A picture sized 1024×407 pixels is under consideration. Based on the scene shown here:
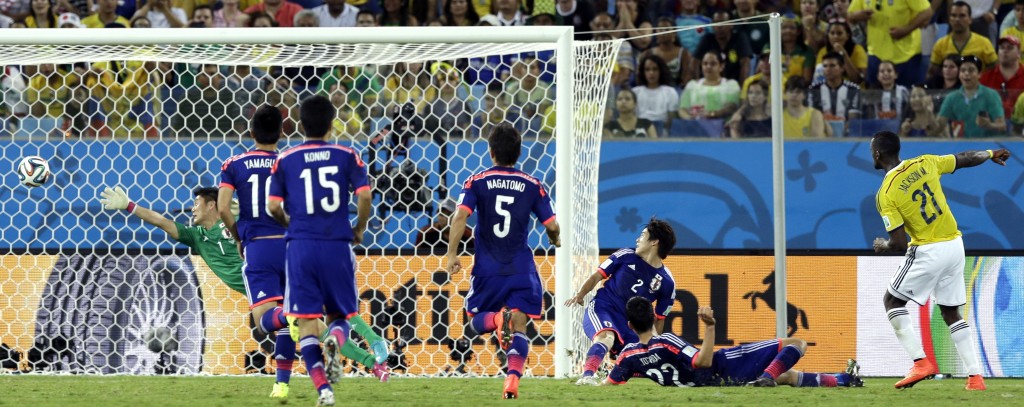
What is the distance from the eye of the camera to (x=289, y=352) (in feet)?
23.4

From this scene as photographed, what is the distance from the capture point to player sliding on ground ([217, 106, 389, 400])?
285 inches

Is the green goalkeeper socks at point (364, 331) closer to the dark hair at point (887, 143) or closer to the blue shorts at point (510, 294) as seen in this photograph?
the blue shorts at point (510, 294)

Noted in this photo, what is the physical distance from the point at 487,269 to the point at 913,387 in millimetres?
2991

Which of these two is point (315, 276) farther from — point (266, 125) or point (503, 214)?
point (503, 214)

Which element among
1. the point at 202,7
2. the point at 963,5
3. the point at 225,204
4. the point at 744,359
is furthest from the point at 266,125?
the point at 963,5

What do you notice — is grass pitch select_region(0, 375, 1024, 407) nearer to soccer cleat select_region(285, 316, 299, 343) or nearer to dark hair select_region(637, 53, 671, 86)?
soccer cleat select_region(285, 316, 299, 343)

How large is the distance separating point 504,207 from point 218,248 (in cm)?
236

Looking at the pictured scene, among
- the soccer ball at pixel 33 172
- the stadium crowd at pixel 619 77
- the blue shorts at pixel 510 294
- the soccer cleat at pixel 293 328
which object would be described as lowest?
the soccer cleat at pixel 293 328

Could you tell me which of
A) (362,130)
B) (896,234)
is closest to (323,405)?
(896,234)

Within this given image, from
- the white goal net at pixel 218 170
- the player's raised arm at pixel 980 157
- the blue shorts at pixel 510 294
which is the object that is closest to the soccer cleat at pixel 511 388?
the blue shorts at pixel 510 294

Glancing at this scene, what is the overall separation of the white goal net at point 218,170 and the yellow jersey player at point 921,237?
7.10 feet

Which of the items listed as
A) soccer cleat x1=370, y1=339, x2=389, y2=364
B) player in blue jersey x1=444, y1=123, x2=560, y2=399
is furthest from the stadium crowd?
soccer cleat x1=370, y1=339, x2=389, y2=364

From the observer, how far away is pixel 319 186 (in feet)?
20.5

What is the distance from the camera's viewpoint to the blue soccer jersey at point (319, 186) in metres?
6.22
